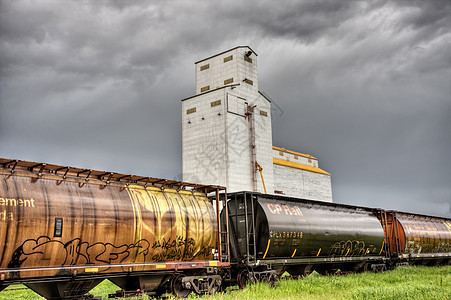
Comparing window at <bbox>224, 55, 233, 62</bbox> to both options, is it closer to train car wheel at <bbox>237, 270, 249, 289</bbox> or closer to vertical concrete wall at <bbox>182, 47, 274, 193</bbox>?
vertical concrete wall at <bbox>182, 47, 274, 193</bbox>

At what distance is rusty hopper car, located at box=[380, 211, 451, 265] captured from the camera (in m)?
25.1

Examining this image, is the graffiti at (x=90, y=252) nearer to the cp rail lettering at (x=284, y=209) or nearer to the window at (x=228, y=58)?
the cp rail lettering at (x=284, y=209)

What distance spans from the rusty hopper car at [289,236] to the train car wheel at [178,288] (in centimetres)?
278

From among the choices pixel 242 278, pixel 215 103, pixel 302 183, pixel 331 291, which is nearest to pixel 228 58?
pixel 215 103

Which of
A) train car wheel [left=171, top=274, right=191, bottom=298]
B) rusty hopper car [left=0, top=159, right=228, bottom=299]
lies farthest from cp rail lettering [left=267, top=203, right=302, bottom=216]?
train car wheel [left=171, top=274, right=191, bottom=298]

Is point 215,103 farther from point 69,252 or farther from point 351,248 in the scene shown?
point 69,252

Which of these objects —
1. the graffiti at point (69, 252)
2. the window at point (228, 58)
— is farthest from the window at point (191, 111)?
the graffiti at point (69, 252)

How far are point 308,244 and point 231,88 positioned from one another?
22138mm

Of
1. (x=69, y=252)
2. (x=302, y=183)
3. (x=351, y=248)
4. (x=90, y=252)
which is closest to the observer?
(x=69, y=252)

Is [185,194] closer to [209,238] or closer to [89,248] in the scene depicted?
[209,238]

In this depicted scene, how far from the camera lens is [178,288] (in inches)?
528

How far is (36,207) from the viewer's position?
391 inches

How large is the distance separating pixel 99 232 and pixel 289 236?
8505 mm

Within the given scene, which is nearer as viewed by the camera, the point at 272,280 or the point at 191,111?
the point at 272,280
